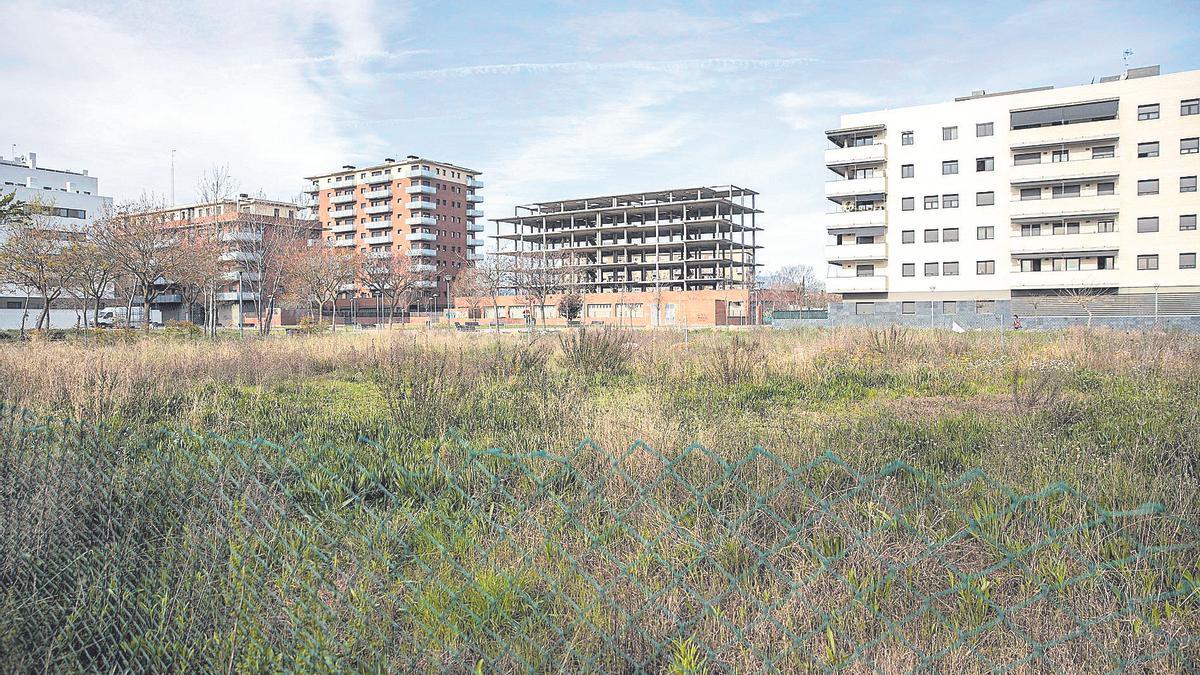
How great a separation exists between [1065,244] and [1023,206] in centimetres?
375

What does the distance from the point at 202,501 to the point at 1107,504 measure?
570 centimetres

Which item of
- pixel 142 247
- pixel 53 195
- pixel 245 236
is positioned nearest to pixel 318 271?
pixel 245 236

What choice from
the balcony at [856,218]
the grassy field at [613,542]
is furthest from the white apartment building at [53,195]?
the grassy field at [613,542]

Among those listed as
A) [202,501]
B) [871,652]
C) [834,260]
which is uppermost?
[834,260]

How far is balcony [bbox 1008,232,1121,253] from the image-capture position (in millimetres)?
53000

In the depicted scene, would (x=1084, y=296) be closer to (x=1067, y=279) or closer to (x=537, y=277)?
(x=1067, y=279)

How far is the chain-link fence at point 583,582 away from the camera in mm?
3354

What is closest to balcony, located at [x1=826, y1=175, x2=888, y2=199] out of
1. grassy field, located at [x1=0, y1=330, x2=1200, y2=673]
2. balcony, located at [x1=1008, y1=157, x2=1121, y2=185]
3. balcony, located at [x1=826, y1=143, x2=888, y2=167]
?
balcony, located at [x1=826, y1=143, x2=888, y2=167]

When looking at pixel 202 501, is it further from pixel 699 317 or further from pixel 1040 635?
pixel 699 317

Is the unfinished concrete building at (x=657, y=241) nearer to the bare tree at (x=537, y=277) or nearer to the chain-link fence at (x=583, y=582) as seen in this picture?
the bare tree at (x=537, y=277)

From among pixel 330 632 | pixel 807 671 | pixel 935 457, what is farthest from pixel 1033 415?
pixel 330 632

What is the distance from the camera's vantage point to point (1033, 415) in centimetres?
878

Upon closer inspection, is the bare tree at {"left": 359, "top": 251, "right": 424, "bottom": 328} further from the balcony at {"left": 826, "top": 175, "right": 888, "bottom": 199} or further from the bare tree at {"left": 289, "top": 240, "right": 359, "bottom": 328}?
the balcony at {"left": 826, "top": 175, "right": 888, "bottom": 199}

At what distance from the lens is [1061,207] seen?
178 feet
